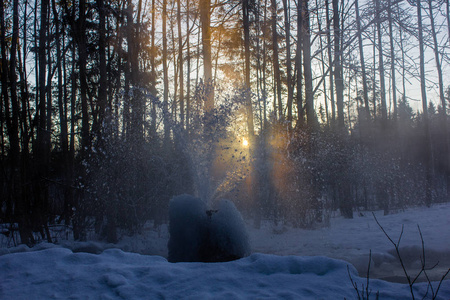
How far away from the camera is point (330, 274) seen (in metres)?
2.78

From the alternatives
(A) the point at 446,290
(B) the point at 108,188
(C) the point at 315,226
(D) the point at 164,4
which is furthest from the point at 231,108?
(D) the point at 164,4

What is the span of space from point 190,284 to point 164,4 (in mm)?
13227

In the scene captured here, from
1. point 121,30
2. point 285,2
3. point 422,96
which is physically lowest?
point 422,96

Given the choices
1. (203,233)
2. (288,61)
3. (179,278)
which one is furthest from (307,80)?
Answer: (179,278)

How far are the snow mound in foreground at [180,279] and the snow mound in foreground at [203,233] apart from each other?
154 centimetres

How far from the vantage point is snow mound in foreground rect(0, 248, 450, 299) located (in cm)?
244

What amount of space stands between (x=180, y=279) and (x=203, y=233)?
2.12 meters

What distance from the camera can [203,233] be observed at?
4.82m

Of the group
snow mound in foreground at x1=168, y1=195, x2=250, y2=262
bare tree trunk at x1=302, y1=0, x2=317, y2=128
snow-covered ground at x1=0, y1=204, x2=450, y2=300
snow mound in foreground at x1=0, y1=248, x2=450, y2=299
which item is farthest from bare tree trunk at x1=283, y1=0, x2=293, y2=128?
snow mound in foreground at x1=0, y1=248, x2=450, y2=299

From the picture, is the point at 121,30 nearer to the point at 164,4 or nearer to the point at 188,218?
the point at 164,4

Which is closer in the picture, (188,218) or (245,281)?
(245,281)

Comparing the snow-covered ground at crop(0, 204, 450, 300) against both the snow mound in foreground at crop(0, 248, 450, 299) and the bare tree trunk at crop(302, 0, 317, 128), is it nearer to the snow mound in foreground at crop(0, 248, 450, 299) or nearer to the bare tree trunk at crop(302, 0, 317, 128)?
the snow mound in foreground at crop(0, 248, 450, 299)

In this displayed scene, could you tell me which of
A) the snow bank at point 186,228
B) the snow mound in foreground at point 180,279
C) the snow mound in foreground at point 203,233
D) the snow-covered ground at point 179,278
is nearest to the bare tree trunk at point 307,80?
the snow mound in foreground at point 203,233

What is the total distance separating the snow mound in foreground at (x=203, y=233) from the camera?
15.5ft
